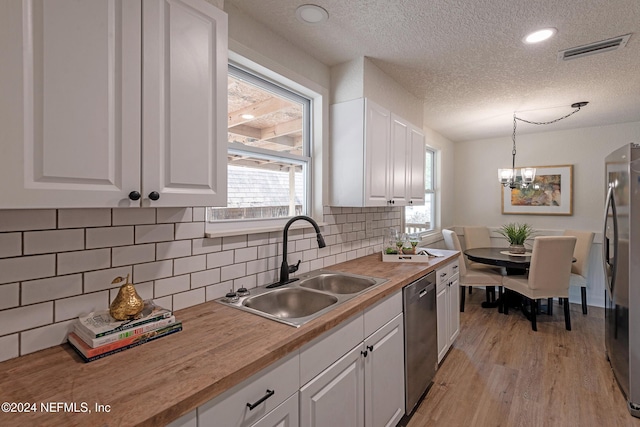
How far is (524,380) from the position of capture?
2.48 metres

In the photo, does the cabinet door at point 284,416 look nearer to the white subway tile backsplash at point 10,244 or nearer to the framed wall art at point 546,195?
the white subway tile backsplash at point 10,244

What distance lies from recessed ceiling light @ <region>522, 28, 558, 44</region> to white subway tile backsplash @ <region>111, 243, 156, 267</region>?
8.22 ft

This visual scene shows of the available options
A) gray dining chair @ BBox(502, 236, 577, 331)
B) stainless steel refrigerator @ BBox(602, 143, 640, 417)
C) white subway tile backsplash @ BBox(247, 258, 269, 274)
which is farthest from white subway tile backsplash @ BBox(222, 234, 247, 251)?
gray dining chair @ BBox(502, 236, 577, 331)

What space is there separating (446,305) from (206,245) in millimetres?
2003

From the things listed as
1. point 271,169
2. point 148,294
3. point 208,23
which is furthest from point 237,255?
point 208,23

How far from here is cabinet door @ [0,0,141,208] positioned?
0.77m

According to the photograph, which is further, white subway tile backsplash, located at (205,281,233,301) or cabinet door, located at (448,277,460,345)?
cabinet door, located at (448,277,460,345)

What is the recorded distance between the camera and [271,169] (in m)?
2.13

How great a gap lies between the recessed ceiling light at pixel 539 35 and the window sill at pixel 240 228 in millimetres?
1898

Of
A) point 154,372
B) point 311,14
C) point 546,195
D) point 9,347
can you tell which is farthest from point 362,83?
point 546,195

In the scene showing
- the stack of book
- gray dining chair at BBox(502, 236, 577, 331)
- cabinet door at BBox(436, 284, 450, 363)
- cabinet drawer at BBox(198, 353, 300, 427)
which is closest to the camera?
cabinet drawer at BBox(198, 353, 300, 427)

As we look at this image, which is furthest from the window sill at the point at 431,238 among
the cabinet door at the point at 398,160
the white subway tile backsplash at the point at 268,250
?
the white subway tile backsplash at the point at 268,250

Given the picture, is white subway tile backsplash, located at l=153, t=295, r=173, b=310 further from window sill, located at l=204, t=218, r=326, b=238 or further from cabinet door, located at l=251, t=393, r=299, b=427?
cabinet door, located at l=251, t=393, r=299, b=427

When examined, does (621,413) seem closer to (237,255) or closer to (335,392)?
(335,392)
